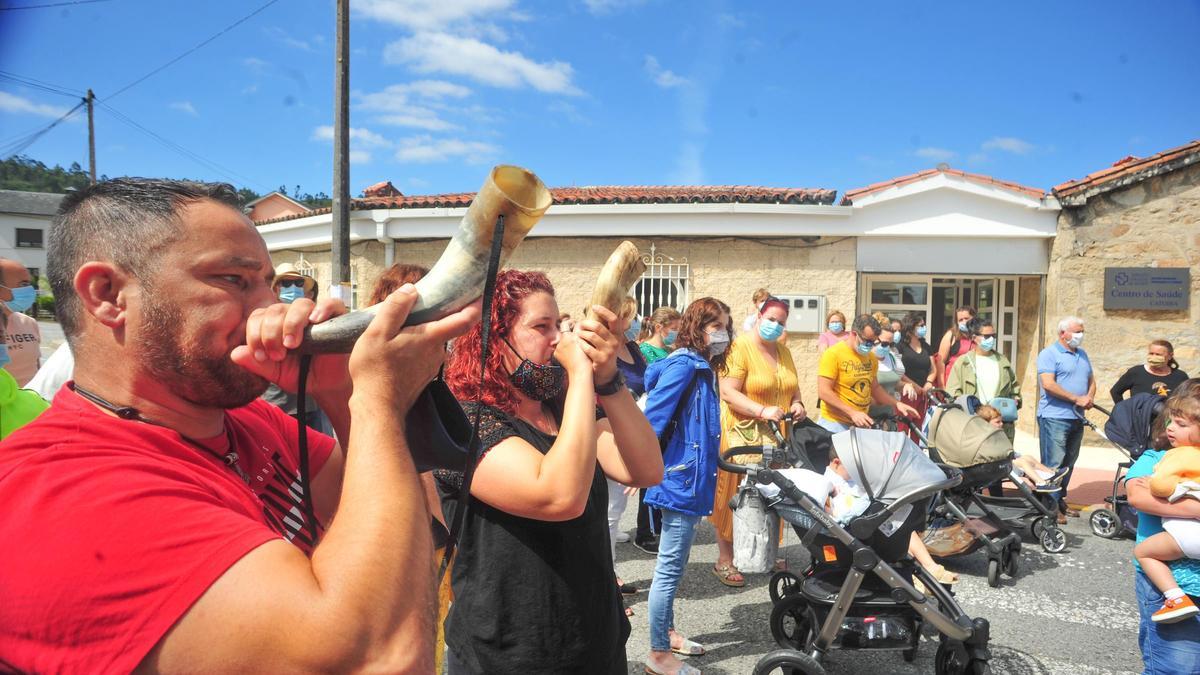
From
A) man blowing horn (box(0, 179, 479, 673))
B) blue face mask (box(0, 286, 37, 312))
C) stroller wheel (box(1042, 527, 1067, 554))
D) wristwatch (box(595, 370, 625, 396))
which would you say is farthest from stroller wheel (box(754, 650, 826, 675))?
blue face mask (box(0, 286, 37, 312))

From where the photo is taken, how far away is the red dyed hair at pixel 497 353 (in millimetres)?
2100

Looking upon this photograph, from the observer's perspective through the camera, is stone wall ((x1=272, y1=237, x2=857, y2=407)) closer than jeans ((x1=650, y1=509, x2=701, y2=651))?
No

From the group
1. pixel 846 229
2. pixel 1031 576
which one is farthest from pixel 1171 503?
pixel 846 229

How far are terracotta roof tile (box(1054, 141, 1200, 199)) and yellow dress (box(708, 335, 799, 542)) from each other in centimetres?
780

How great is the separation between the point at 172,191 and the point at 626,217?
9881 mm

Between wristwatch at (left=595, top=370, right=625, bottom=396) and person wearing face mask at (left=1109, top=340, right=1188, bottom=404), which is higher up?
wristwatch at (left=595, top=370, right=625, bottom=396)

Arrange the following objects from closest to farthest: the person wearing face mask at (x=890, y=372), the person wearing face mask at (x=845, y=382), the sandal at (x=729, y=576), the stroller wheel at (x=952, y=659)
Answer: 1. the stroller wheel at (x=952, y=659)
2. the sandal at (x=729, y=576)
3. the person wearing face mask at (x=845, y=382)
4. the person wearing face mask at (x=890, y=372)

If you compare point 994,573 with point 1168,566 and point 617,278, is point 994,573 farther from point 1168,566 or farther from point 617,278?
point 617,278

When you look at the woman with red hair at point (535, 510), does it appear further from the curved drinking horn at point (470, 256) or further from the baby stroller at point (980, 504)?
the baby stroller at point (980, 504)

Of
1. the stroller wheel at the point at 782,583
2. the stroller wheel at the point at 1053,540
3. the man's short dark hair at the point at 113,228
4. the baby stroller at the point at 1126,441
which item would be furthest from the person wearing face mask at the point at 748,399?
the man's short dark hair at the point at 113,228

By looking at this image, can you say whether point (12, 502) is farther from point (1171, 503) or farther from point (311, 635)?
point (1171, 503)

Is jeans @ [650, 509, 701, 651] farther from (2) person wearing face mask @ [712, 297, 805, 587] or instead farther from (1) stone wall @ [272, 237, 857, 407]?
(1) stone wall @ [272, 237, 857, 407]

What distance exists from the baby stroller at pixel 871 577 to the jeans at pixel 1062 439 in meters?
4.17

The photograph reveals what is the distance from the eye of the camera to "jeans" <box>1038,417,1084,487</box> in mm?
6891
